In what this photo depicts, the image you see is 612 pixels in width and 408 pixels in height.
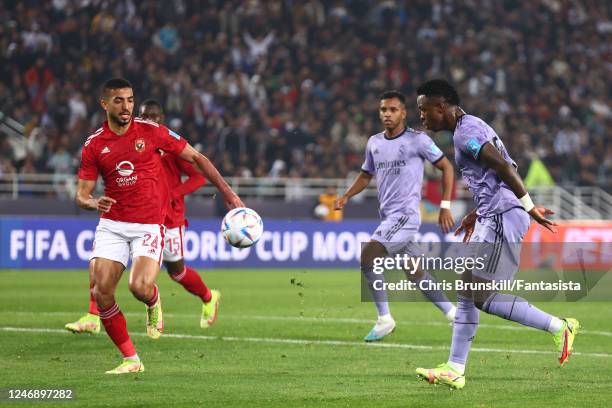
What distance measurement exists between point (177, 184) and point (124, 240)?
3.08m

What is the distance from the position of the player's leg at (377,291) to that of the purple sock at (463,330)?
336cm

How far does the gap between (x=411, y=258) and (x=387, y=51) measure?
1893cm

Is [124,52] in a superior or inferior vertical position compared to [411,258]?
superior

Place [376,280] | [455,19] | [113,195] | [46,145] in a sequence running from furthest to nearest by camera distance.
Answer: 1. [455,19]
2. [46,145]
3. [376,280]
4. [113,195]

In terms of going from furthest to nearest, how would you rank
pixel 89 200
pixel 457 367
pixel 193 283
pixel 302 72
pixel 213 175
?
pixel 302 72 < pixel 193 283 < pixel 213 175 < pixel 89 200 < pixel 457 367

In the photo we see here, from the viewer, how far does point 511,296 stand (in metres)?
8.48

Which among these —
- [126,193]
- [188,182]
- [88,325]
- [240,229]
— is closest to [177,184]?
[188,182]

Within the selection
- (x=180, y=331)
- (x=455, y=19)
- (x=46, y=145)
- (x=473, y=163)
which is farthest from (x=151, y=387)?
(x=455, y=19)

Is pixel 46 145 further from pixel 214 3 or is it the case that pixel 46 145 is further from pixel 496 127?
pixel 496 127

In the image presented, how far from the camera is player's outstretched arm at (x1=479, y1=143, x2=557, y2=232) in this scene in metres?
8.01

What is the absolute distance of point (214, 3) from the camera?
2938cm

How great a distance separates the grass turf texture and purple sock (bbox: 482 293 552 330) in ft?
1.57

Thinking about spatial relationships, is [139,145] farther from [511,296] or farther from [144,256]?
[511,296]

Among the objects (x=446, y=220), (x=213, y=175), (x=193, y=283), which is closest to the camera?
(x=213, y=175)
